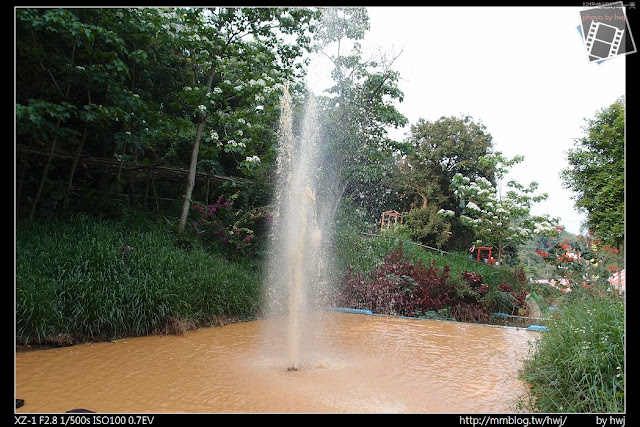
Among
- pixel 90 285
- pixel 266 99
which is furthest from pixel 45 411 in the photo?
pixel 266 99

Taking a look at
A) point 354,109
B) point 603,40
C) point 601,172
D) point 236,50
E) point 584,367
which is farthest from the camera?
point 601,172

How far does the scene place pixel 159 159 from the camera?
32.3 ft

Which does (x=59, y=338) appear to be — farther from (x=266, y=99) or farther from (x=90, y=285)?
(x=266, y=99)

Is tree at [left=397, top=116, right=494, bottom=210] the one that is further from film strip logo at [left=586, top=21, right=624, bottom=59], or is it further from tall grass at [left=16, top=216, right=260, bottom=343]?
film strip logo at [left=586, top=21, right=624, bottom=59]

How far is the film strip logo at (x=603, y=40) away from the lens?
9.10 ft

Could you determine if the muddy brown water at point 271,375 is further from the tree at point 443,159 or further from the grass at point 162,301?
the tree at point 443,159

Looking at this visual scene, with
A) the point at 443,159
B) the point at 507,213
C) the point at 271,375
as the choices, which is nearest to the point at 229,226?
the point at 271,375

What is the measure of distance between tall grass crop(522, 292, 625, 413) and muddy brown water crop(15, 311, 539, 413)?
11.5 inches

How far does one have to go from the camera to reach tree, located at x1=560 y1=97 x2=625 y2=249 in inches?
568

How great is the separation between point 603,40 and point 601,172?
1523 cm

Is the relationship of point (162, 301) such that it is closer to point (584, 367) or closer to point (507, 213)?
point (584, 367)

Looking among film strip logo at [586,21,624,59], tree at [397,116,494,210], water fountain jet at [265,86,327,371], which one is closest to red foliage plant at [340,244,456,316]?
water fountain jet at [265,86,327,371]

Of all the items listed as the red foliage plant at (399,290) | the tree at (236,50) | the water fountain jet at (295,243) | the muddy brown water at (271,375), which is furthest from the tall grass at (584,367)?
the tree at (236,50)

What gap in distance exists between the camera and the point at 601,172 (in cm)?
1546
